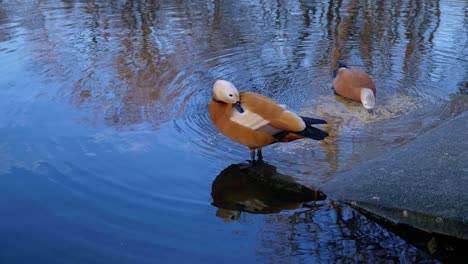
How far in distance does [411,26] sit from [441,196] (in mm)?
5436

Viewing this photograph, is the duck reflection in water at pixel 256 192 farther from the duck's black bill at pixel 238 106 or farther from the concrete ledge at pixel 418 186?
the duck's black bill at pixel 238 106

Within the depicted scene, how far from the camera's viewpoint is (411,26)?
8.28 meters

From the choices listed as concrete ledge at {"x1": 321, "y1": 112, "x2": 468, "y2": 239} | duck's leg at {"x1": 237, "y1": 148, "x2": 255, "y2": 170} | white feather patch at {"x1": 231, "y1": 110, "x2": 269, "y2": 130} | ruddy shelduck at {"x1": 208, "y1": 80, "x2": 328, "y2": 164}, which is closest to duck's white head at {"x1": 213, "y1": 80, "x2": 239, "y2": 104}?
ruddy shelduck at {"x1": 208, "y1": 80, "x2": 328, "y2": 164}

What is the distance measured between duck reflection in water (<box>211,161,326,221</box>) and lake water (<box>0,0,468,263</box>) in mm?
17

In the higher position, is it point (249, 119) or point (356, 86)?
point (249, 119)

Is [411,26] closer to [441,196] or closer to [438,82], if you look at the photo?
[438,82]

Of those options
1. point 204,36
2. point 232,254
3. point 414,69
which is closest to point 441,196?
point 232,254

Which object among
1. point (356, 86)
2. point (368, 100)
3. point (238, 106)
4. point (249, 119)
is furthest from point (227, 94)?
point (356, 86)

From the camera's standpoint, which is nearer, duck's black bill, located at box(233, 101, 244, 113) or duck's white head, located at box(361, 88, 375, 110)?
duck's black bill, located at box(233, 101, 244, 113)

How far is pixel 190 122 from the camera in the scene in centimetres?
496

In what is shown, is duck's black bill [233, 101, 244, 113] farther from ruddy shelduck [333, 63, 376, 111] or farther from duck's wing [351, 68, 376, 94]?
duck's wing [351, 68, 376, 94]

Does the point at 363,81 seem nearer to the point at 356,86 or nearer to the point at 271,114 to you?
the point at 356,86

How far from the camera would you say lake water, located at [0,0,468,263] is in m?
3.31

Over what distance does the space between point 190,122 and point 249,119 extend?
3.36 feet
